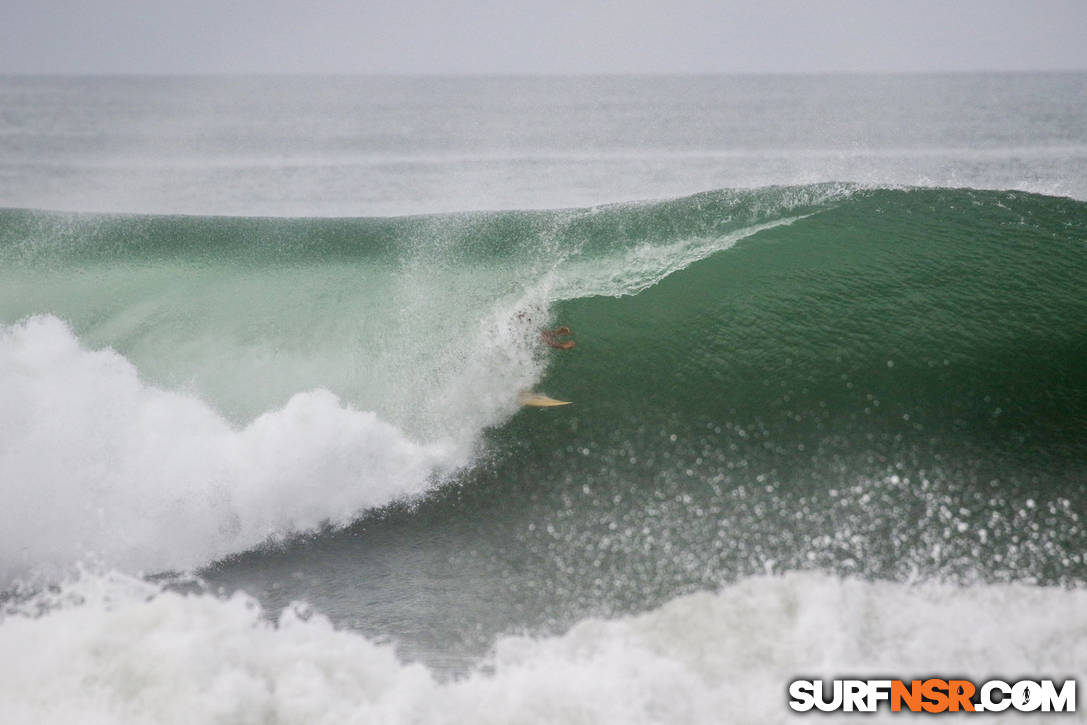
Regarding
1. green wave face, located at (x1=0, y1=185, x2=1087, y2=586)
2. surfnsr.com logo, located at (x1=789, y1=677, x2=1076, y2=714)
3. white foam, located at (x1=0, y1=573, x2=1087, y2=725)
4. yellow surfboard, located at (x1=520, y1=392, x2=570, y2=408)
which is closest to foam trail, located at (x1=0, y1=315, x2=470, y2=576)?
green wave face, located at (x1=0, y1=185, x2=1087, y2=586)

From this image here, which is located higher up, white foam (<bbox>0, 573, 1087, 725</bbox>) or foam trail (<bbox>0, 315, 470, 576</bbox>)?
foam trail (<bbox>0, 315, 470, 576</bbox>)

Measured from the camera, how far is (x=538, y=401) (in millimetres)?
6828

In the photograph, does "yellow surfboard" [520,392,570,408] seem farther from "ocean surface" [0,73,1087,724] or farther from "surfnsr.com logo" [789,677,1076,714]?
"surfnsr.com logo" [789,677,1076,714]

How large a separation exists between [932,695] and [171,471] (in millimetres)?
5707

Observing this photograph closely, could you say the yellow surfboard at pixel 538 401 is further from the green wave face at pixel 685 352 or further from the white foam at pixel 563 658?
the white foam at pixel 563 658

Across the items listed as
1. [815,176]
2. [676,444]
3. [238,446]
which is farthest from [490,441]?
[815,176]

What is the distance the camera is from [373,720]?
4324mm

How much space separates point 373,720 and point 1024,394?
6.03 meters

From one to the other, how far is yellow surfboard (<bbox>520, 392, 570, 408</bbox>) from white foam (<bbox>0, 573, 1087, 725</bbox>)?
7.52ft

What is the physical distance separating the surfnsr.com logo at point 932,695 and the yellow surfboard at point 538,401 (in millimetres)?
3145

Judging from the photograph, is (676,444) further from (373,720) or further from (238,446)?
(238,446)

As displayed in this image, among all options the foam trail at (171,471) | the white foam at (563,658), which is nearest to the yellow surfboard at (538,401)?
the foam trail at (171,471)

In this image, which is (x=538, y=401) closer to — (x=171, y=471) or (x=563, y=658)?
(x=563, y=658)

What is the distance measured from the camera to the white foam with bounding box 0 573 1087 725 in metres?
4.35
